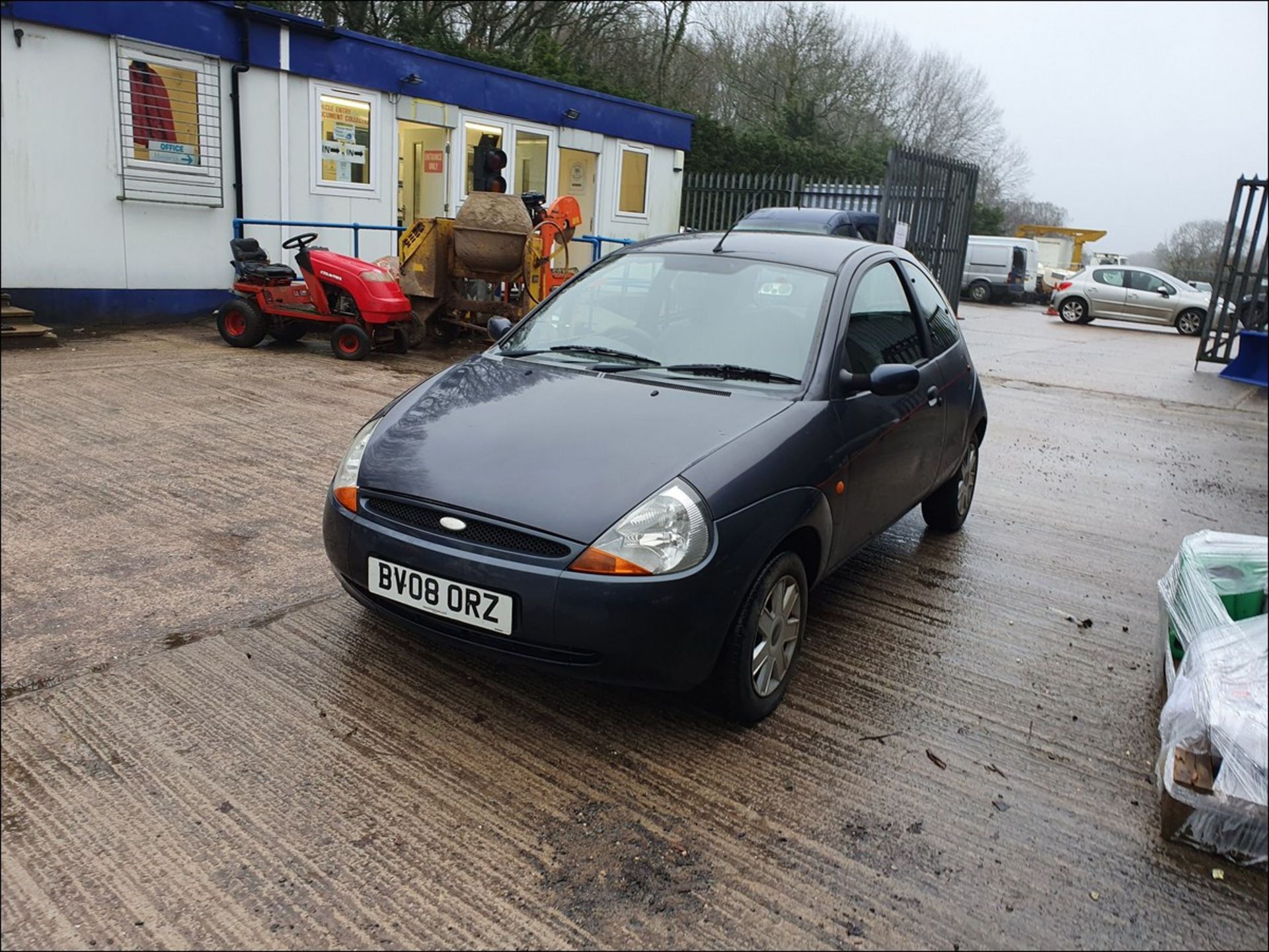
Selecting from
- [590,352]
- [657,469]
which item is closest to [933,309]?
[590,352]

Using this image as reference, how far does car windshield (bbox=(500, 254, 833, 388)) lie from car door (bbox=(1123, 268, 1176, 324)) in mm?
22955

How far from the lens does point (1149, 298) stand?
2347 cm

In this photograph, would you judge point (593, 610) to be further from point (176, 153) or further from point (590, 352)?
point (176, 153)

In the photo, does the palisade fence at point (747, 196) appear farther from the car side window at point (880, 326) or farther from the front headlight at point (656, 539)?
the front headlight at point (656, 539)

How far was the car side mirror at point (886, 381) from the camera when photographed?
3670mm

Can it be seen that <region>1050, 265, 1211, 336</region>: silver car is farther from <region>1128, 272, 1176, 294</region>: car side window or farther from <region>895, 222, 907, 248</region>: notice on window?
<region>895, 222, 907, 248</region>: notice on window

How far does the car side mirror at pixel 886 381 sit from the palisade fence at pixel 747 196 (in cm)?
1698

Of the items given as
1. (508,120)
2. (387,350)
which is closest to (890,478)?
(387,350)

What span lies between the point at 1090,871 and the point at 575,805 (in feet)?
4.56

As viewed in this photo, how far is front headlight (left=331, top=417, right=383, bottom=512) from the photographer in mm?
3191

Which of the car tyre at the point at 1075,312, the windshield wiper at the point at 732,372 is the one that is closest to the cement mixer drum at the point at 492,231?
the windshield wiper at the point at 732,372

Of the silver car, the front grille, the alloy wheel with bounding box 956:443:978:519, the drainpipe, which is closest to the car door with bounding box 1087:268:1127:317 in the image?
the silver car

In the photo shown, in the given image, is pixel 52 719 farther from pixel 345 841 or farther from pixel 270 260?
pixel 270 260

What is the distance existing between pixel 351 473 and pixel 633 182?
15894mm
